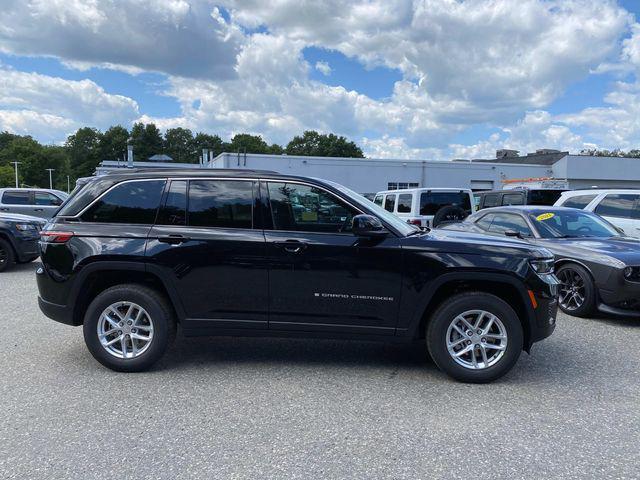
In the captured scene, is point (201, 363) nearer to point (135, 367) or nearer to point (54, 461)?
point (135, 367)

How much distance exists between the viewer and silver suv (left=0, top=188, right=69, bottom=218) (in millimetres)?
14984

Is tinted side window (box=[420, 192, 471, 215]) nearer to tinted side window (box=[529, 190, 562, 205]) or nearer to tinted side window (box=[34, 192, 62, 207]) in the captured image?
tinted side window (box=[529, 190, 562, 205])

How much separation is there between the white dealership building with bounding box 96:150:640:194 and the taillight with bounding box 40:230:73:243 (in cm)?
2302

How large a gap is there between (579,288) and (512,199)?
24.3 ft

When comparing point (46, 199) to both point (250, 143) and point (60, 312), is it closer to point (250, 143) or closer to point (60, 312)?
point (60, 312)

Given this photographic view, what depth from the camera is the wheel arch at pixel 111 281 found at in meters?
4.11

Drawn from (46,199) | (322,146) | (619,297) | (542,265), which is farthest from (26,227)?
(322,146)

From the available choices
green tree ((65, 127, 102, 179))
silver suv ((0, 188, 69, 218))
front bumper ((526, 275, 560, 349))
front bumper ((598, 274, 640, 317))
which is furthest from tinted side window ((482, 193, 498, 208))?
green tree ((65, 127, 102, 179))

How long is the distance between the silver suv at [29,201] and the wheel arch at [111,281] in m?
12.4

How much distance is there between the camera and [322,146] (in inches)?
3612

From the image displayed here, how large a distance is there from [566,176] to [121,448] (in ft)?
140

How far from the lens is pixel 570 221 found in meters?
7.30

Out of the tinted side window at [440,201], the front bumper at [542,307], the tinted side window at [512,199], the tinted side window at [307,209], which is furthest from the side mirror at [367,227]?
the tinted side window at [512,199]

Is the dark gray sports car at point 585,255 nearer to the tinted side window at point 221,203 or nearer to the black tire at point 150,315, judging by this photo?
the tinted side window at point 221,203
